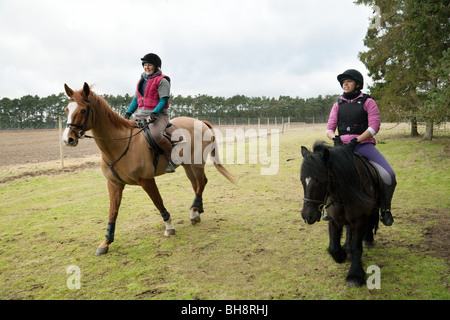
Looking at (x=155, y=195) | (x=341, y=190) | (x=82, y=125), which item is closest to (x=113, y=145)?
(x=82, y=125)

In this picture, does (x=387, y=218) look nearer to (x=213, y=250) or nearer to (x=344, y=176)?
(x=344, y=176)

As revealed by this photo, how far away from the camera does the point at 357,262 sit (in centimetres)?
297

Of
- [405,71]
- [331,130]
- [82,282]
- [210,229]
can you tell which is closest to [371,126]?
[331,130]

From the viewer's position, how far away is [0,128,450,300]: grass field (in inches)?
117

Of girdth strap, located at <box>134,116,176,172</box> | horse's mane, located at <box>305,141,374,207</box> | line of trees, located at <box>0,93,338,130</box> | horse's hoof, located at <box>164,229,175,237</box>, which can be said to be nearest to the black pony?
horse's mane, located at <box>305,141,374,207</box>

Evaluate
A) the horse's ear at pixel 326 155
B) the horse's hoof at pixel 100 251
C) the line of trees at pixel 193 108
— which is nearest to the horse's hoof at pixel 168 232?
the horse's hoof at pixel 100 251

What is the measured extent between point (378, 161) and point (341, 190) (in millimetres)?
898

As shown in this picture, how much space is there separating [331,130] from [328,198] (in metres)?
1.14

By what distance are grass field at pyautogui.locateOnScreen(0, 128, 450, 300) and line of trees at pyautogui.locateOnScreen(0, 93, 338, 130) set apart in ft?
111

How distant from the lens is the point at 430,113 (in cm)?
497

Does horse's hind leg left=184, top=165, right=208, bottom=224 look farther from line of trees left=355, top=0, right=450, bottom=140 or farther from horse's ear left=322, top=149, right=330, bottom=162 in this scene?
line of trees left=355, top=0, right=450, bottom=140

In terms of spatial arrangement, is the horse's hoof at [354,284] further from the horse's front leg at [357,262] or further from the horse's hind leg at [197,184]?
the horse's hind leg at [197,184]

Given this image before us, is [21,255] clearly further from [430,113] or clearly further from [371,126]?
[430,113]

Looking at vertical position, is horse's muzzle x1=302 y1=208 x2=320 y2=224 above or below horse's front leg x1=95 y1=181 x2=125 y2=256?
above
